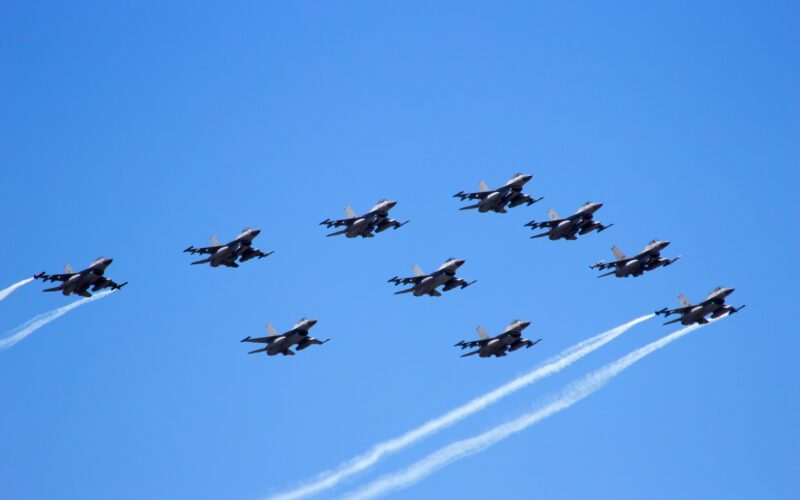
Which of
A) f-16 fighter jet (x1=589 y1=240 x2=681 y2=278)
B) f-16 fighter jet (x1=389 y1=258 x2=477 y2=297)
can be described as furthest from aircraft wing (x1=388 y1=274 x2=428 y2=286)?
f-16 fighter jet (x1=589 y1=240 x2=681 y2=278)

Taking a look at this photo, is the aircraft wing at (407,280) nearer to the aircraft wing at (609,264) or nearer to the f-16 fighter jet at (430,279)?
the f-16 fighter jet at (430,279)

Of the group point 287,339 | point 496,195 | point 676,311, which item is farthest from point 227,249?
point 676,311

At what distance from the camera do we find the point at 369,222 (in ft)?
450

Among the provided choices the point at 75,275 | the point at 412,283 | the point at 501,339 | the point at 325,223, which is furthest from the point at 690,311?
the point at 75,275

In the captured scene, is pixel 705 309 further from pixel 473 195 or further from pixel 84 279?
pixel 84 279

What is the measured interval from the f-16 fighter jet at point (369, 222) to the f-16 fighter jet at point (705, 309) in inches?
1077

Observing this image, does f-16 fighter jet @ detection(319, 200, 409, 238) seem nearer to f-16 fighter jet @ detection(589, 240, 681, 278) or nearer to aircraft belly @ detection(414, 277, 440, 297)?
aircraft belly @ detection(414, 277, 440, 297)

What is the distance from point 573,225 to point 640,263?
7582 mm

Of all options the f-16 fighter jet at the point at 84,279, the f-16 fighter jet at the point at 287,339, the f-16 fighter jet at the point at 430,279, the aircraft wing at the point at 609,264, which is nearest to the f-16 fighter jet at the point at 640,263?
the aircraft wing at the point at 609,264

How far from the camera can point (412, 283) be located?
449 ft

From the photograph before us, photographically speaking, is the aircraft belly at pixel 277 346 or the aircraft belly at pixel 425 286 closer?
the aircraft belly at pixel 277 346

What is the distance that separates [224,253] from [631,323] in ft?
136

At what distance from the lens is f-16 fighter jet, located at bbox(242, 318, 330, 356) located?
5217 inches

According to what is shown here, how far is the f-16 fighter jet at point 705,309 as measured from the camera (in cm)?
13562
